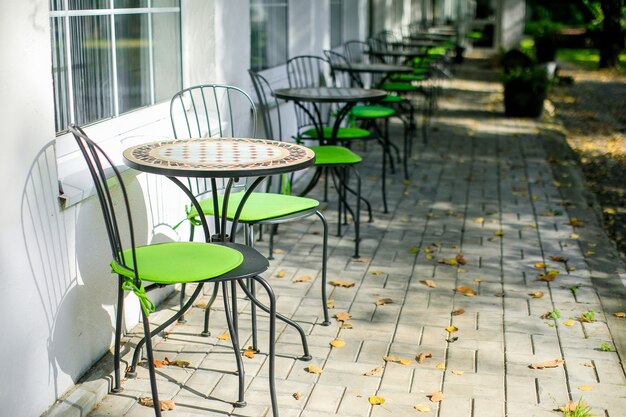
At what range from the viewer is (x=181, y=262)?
3.15 metres

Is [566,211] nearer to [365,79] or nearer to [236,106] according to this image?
[236,106]

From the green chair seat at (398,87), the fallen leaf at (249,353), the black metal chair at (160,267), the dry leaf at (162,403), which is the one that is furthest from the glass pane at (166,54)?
the green chair seat at (398,87)

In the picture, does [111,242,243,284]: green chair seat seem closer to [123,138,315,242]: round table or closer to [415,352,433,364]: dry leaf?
[123,138,315,242]: round table

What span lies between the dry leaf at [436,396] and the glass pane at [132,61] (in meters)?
2.00

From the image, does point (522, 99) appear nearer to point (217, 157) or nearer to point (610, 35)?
point (610, 35)

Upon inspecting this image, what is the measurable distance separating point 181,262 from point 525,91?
8.45m

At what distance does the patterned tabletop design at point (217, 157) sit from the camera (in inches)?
122

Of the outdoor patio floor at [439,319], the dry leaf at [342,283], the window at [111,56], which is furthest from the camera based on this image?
the dry leaf at [342,283]

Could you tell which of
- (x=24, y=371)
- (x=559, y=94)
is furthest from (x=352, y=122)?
(x=559, y=94)

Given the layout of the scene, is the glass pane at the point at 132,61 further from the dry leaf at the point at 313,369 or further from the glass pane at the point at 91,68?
the dry leaf at the point at 313,369

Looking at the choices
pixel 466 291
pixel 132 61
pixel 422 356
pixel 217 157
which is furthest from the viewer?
pixel 466 291

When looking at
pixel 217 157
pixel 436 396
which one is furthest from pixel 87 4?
pixel 436 396

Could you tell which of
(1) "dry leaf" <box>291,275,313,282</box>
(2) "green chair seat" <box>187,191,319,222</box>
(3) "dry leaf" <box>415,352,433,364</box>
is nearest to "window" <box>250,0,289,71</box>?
(1) "dry leaf" <box>291,275,313,282</box>

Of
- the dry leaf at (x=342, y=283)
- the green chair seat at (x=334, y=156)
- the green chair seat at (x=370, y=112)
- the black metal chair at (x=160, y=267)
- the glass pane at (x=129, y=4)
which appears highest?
the glass pane at (x=129, y=4)
